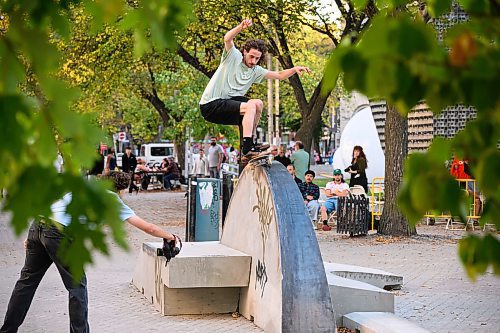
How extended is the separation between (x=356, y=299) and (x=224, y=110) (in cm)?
245

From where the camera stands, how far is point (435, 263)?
1675cm

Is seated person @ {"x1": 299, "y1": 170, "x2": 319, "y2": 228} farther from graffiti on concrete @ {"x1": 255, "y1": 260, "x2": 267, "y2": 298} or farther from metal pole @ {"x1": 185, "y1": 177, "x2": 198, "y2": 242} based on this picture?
graffiti on concrete @ {"x1": 255, "y1": 260, "x2": 267, "y2": 298}

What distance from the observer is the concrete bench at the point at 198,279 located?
10.7m

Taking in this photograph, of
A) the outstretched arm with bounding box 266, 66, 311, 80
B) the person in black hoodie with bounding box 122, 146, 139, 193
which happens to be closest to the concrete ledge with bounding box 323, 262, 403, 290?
the outstretched arm with bounding box 266, 66, 311, 80

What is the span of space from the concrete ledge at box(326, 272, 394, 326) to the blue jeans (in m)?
2.81

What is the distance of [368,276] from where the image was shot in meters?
12.6

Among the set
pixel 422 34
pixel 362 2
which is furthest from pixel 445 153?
pixel 362 2

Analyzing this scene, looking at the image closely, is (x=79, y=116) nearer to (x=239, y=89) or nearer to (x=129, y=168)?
(x=239, y=89)

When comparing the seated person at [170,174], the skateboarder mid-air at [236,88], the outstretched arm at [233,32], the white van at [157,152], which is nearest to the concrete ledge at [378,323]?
the skateboarder mid-air at [236,88]

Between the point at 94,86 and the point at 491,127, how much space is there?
30.4 meters

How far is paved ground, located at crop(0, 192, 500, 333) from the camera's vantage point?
10.6 m

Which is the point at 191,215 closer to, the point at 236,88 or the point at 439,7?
the point at 236,88

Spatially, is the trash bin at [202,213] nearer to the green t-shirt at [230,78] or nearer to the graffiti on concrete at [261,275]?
the green t-shirt at [230,78]

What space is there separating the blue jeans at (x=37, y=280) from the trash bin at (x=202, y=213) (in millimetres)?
8101
